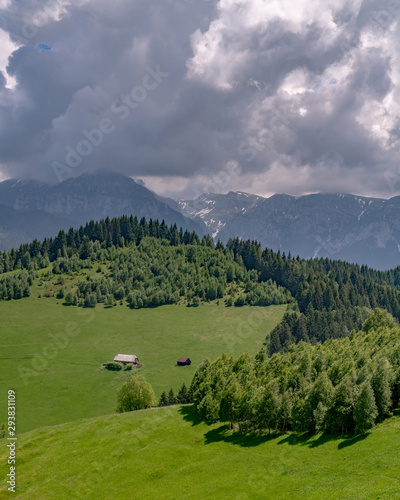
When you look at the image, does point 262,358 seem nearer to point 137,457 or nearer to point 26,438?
point 137,457

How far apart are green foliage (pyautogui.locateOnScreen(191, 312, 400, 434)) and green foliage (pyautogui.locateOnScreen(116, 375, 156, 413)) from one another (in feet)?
62.5

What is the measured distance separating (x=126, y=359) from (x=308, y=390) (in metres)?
126

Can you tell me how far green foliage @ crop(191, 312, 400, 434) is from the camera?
64.1 m

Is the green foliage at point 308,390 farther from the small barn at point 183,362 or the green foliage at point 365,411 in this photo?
the small barn at point 183,362

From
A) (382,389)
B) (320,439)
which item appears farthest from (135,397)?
(382,389)

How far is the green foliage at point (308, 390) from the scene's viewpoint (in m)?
64.1

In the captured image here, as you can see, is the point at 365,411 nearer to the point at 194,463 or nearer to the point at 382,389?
the point at 382,389

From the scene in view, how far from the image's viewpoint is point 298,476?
2003 inches

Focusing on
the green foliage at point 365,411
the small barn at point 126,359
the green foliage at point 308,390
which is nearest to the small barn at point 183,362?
the small barn at point 126,359

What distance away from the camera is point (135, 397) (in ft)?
364

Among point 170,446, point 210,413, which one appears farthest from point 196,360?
point 170,446

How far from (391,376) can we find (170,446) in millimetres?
43073

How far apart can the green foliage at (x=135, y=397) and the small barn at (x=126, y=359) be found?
6996 centimetres

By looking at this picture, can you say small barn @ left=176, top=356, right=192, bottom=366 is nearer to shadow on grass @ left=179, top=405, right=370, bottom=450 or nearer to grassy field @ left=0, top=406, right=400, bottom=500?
grassy field @ left=0, top=406, right=400, bottom=500
